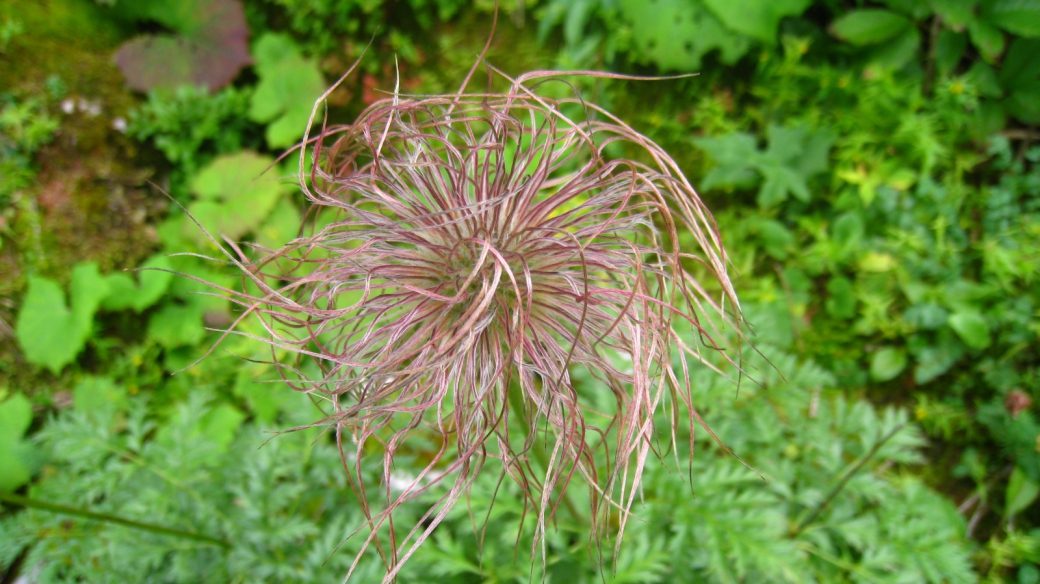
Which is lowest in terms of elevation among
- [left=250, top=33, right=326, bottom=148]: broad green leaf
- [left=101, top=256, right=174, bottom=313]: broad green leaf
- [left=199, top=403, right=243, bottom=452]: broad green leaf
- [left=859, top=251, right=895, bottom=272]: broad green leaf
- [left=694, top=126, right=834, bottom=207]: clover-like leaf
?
[left=199, top=403, right=243, bottom=452]: broad green leaf

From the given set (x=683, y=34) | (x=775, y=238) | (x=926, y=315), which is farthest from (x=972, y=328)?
(x=683, y=34)

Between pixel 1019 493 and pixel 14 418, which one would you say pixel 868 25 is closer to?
pixel 1019 493

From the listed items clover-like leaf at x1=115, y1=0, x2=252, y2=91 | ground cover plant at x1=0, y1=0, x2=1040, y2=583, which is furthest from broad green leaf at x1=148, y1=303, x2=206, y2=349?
clover-like leaf at x1=115, y1=0, x2=252, y2=91

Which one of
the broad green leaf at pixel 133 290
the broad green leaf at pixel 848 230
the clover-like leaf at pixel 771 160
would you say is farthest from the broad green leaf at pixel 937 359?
the broad green leaf at pixel 133 290

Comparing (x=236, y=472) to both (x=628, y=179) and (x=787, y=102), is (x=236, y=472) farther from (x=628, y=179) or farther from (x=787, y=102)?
(x=787, y=102)

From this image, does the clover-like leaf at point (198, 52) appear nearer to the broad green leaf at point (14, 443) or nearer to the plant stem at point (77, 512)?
the broad green leaf at point (14, 443)

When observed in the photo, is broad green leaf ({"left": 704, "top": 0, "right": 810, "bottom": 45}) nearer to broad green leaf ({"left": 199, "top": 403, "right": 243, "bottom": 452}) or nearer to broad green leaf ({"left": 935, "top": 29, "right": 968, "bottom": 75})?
broad green leaf ({"left": 935, "top": 29, "right": 968, "bottom": 75})

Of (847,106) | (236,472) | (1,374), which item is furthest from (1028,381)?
(1,374)
